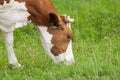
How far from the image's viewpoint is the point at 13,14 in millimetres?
8859

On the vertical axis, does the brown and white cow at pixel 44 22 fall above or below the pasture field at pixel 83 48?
above

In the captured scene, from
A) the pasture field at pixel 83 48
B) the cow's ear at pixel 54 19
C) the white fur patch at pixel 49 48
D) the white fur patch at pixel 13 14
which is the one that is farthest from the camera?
the white fur patch at pixel 49 48

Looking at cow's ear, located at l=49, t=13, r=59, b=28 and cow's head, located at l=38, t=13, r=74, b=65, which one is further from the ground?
cow's ear, located at l=49, t=13, r=59, b=28

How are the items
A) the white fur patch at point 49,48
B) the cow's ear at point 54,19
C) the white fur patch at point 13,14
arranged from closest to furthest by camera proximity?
the white fur patch at point 13,14, the cow's ear at point 54,19, the white fur patch at point 49,48

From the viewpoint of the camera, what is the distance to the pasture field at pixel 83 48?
7883mm

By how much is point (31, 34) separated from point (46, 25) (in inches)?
120

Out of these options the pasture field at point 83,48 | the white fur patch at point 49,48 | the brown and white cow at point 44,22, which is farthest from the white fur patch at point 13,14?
the pasture field at point 83,48

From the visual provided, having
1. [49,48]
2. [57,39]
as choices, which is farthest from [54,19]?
[49,48]

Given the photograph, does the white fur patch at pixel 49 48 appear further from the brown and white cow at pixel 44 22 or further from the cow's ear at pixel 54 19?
the cow's ear at pixel 54 19

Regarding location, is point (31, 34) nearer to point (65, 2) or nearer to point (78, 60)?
point (65, 2)

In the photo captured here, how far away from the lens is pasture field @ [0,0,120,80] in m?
7.88

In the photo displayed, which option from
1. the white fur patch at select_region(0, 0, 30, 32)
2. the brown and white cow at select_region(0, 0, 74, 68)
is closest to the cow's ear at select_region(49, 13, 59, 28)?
the brown and white cow at select_region(0, 0, 74, 68)

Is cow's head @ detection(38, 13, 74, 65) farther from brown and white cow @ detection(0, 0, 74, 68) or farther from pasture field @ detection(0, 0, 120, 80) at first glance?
pasture field @ detection(0, 0, 120, 80)

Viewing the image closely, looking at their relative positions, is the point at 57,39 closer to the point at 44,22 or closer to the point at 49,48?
the point at 49,48
